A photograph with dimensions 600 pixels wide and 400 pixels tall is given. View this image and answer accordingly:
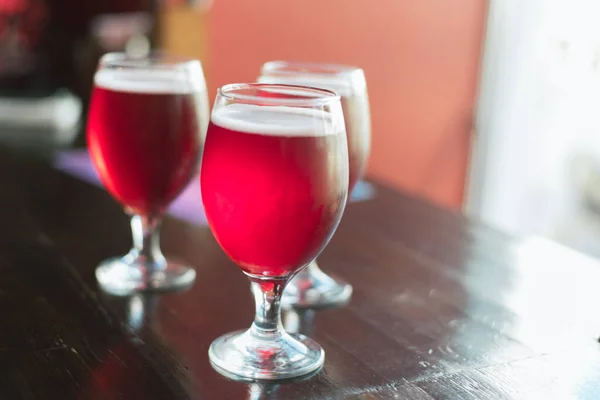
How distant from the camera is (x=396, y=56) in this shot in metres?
3.15

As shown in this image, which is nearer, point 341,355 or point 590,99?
point 341,355

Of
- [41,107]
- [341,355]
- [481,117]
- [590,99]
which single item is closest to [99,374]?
[341,355]

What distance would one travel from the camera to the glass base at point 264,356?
2.12ft

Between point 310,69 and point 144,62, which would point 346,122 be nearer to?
point 310,69

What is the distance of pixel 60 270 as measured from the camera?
862 millimetres

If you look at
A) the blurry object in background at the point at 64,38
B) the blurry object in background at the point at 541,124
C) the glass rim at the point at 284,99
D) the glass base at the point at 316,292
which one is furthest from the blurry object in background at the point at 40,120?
the blurry object in background at the point at 541,124

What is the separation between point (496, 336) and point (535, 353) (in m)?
0.05

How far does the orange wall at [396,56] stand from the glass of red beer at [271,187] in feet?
7.59

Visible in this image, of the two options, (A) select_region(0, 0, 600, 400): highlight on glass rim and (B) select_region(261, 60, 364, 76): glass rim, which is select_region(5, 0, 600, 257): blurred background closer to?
(A) select_region(0, 0, 600, 400): highlight on glass rim

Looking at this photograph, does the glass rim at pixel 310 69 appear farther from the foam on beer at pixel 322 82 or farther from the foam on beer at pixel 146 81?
the foam on beer at pixel 146 81

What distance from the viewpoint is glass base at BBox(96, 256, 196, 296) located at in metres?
0.82

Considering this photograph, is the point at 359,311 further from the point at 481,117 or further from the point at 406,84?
the point at 481,117

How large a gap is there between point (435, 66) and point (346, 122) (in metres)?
2.49

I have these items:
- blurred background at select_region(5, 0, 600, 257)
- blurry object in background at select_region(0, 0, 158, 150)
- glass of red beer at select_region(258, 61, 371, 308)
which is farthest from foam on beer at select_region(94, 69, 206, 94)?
blurred background at select_region(5, 0, 600, 257)
